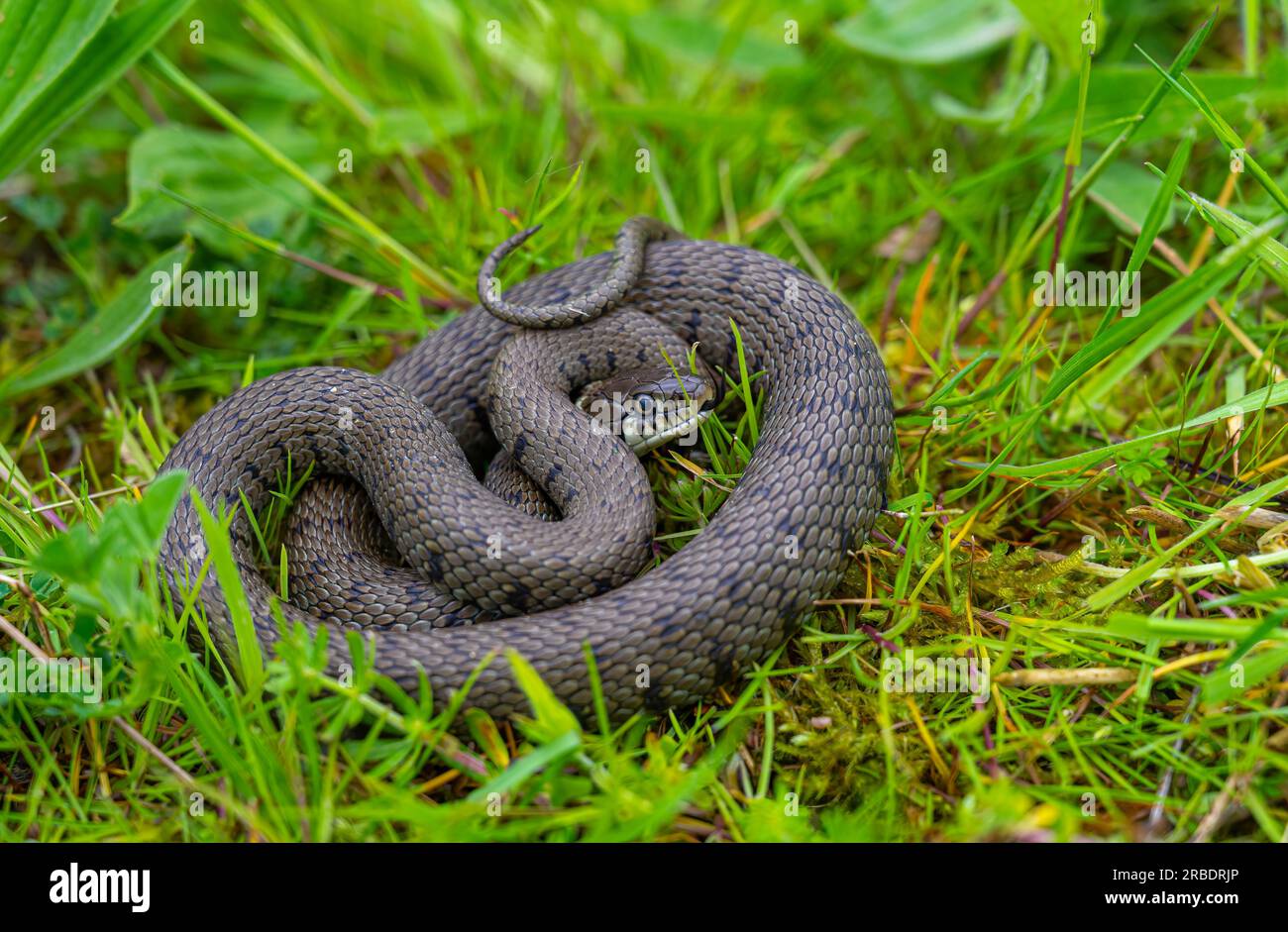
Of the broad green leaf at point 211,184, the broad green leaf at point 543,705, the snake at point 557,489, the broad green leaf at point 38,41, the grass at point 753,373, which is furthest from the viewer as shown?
the broad green leaf at point 211,184

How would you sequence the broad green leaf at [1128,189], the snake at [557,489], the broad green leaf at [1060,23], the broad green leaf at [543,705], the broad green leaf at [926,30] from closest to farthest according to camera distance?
the broad green leaf at [543,705] < the snake at [557,489] < the broad green leaf at [1060,23] < the broad green leaf at [1128,189] < the broad green leaf at [926,30]

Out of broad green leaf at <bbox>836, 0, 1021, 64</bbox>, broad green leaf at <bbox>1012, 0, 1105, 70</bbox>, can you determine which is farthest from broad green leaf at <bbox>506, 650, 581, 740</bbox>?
broad green leaf at <bbox>836, 0, 1021, 64</bbox>

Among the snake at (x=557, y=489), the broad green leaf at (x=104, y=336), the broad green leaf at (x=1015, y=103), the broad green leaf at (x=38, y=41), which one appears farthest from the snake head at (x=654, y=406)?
the broad green leaf at (x=38, y=41)

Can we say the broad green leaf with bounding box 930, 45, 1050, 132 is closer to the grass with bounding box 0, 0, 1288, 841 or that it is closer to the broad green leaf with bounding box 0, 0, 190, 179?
the grass with bounding box 0, 0, 1288, 841

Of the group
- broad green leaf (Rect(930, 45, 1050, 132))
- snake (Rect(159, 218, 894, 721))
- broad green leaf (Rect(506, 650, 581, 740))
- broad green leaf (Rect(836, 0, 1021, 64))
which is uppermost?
broad green leaf (Rect(836, 0, 1021, 64))

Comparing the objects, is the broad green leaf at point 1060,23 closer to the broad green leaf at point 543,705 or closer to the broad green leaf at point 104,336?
the broad green leaf at point 543,705

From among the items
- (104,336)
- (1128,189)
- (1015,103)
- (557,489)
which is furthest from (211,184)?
(1128,189)
